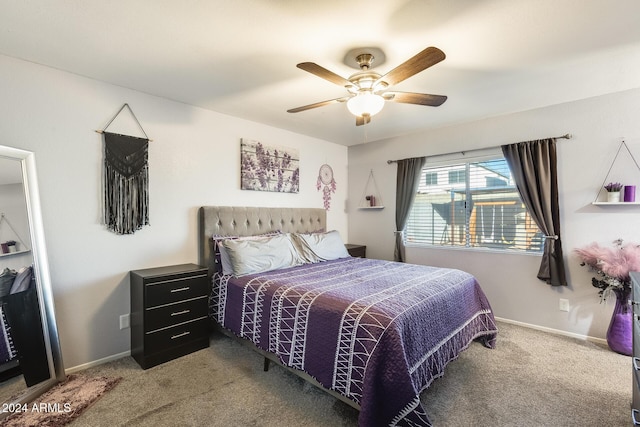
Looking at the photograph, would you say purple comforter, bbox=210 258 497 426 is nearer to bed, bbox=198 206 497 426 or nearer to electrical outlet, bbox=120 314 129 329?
bed, bbox=198 206 497 426

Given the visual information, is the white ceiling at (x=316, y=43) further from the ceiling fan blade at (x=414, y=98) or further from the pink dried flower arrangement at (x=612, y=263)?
the pink dried flower arrangement at (x=612, y=263)

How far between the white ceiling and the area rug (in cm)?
240

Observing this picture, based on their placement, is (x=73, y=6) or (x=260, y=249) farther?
(x=260, y=249)

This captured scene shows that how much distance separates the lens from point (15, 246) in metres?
1.99

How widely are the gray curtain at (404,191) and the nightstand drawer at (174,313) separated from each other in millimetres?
2717

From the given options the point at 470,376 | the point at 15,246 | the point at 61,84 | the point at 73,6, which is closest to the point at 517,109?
the point at 470,376

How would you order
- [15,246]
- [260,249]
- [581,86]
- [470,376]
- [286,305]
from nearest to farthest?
[15,246]
[286,305]
[470,376]
[581,86]
[260,249]

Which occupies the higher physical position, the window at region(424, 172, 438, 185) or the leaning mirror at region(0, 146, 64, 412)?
the window at region(424, 172, 438, 185)

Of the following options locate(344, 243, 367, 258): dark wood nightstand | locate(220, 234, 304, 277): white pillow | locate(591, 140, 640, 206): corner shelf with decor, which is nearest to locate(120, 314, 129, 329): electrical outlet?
locate(220, 234, 304, 277): white pillow

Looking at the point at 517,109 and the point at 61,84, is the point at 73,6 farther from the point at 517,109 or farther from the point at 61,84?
the point at 517,109

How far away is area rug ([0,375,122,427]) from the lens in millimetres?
1760

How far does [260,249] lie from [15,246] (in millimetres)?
1768

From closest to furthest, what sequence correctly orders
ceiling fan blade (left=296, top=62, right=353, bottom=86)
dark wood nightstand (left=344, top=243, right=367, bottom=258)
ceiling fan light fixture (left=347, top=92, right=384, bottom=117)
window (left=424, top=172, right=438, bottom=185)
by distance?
ceiling fan blade (left=296, top=62, right=353, bottom=86)
ceiling fan light fixture (left=347, top=92, right=384, bottom=117)
window (left=424, top=172, right=438, bottom=185)
dark wood nightstand (left=344, top=243, right=367, bottom=258)

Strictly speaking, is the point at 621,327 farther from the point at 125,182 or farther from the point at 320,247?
the point at 125,182
